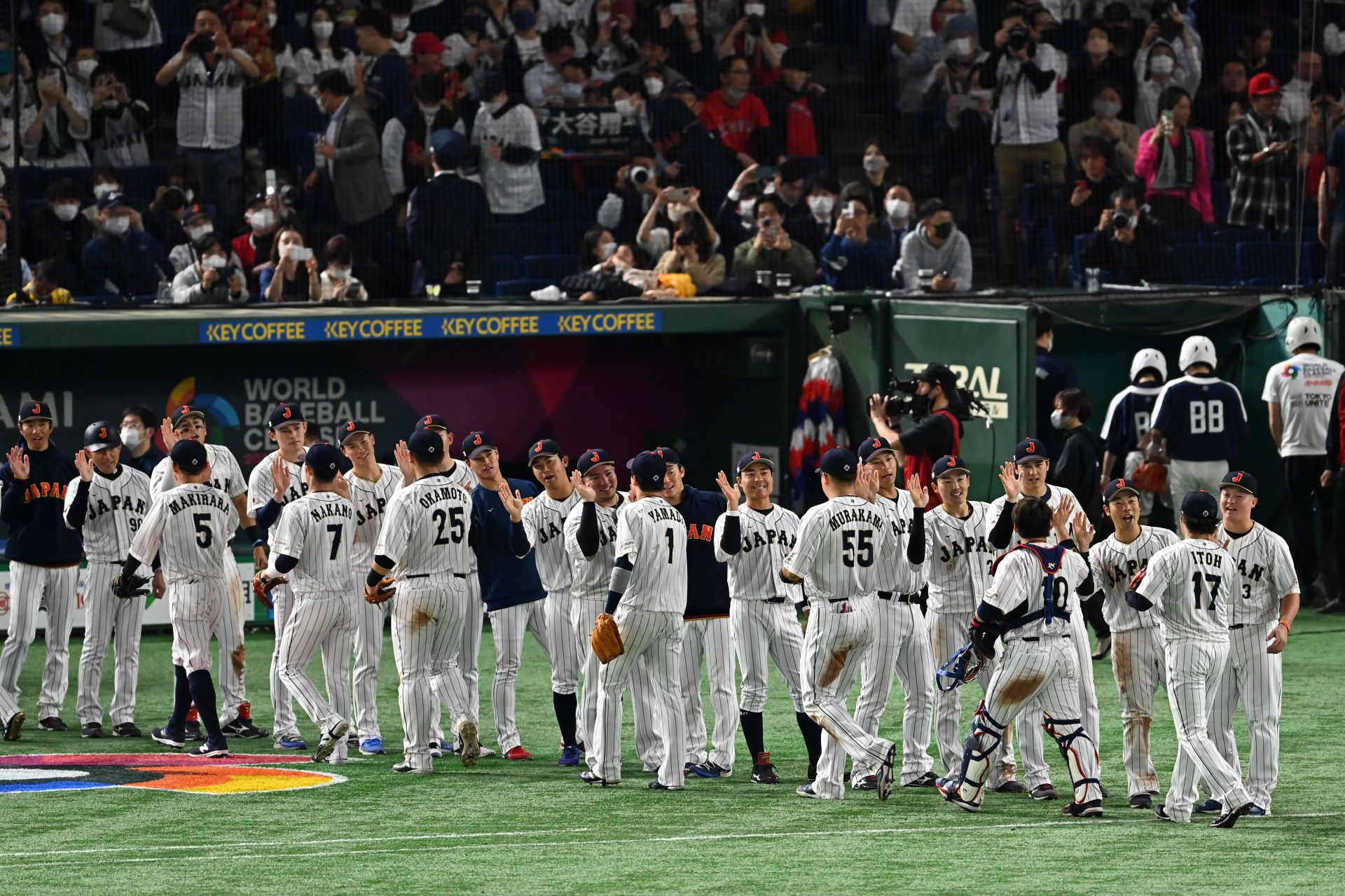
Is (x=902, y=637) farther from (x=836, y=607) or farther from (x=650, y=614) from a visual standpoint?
(x=650, y=614)

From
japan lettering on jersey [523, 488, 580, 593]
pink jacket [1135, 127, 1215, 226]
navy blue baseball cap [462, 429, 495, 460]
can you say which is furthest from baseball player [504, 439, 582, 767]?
pink jacket [1135, 127, 1215, 226]

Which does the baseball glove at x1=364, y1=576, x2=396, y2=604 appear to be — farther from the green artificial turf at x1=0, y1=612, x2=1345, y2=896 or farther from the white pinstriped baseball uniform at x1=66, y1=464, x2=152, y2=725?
the white pinstriped baseball uniform at x1=66, y1=464, x2=152, y2=725

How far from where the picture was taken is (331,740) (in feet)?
→ 33.7

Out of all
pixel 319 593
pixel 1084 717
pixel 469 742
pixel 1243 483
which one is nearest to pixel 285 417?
pixel 319 593

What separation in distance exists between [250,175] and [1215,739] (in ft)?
30.5

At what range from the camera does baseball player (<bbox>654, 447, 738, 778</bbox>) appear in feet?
33.1

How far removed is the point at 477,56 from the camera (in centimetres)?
1697

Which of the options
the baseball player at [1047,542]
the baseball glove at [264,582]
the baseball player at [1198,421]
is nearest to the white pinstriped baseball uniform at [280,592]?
the baseball glove at [264,582]

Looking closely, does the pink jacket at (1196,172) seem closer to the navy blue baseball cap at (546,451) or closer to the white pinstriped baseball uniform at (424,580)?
the navy blue baseball cap at (546,451)

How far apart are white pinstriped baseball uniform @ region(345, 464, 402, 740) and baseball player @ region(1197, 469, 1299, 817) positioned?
172 inches

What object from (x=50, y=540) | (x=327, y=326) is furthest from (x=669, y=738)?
(x=327, y=326)

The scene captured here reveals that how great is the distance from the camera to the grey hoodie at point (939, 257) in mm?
16031

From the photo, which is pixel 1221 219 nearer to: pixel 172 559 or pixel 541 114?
pixel 541 114

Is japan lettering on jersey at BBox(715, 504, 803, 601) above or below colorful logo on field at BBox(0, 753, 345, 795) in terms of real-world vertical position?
above
